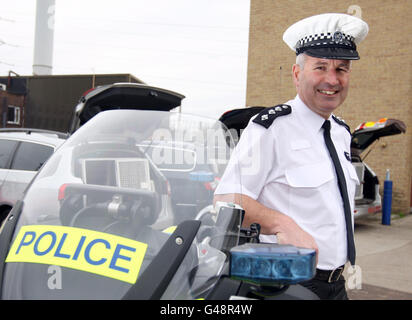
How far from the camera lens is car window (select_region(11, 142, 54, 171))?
5512mm

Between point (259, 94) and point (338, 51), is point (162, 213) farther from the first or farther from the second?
point (259, 94)

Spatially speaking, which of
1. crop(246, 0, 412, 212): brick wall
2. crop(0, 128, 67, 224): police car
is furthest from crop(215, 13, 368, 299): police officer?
crop(246, 0, 412, 212): brick wall

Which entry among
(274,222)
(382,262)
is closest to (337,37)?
(274,222)

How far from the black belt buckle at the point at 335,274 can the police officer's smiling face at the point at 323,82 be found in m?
0.70

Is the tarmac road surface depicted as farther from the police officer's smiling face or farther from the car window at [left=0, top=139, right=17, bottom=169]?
the car window at [left=0, top=139, right=17, bottom=169]

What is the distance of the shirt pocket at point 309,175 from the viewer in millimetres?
1772

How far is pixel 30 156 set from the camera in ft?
18.4

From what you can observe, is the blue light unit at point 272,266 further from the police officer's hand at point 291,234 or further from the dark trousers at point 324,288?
the dark trousers at point 324,288

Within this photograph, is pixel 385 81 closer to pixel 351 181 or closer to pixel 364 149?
pixel 364 149

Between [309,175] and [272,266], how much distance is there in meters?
0.83

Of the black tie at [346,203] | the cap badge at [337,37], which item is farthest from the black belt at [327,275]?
the cap badge at [337,37]

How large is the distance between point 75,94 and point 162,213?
21393 mm

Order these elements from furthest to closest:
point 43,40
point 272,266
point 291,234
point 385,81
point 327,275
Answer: point 43,40 < point 385,81 < point 327,275 < point 291,234 < point 272,266

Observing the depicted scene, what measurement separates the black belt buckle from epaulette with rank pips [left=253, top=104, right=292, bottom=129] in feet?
2.27
